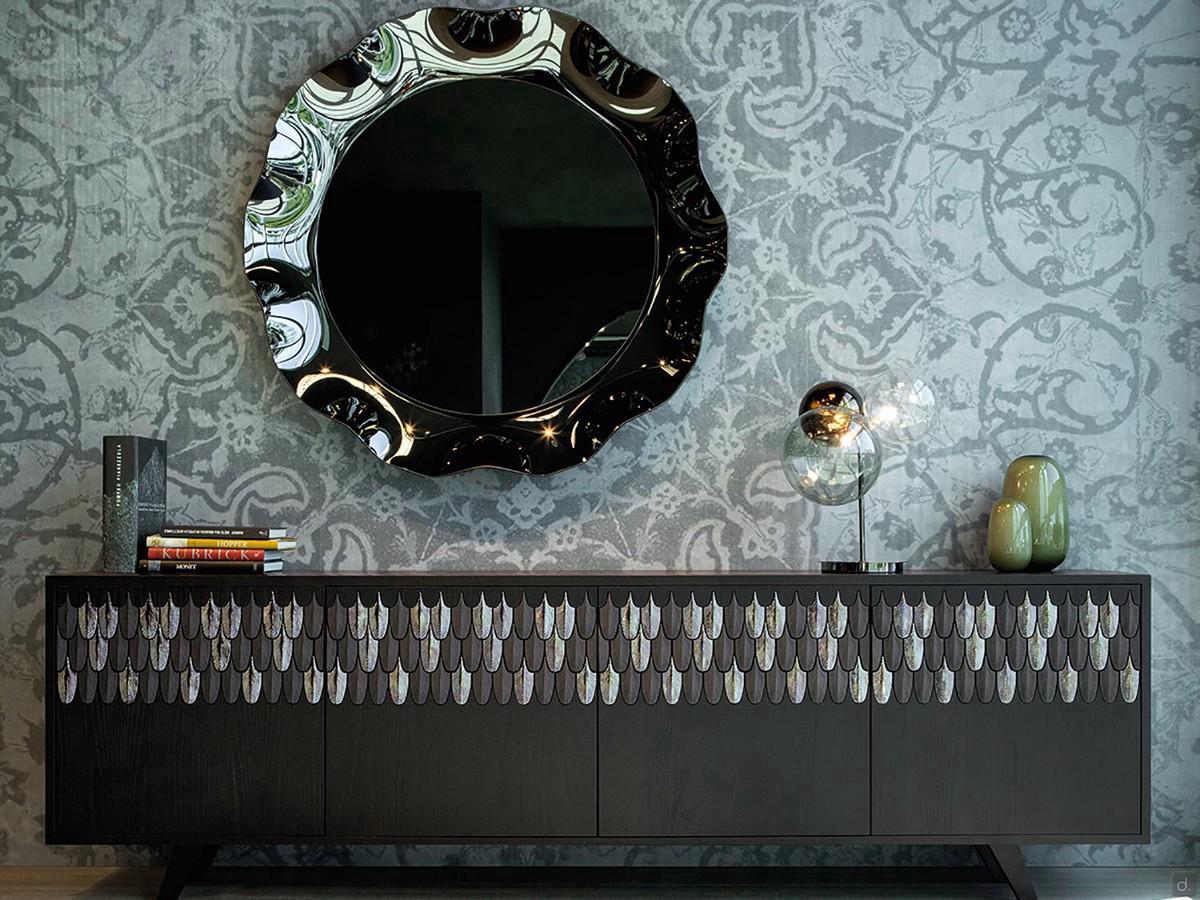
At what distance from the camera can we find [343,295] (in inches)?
88.1

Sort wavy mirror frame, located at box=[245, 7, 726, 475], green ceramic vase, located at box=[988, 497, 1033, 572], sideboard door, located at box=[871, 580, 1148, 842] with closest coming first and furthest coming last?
sideboard door, located at box=[871, 580, 1148, 842] → green ceramic vase, located at box=[988, 497, 1033, 572] → wavy mirror frame, located at box=[245, 7, 726, 475]

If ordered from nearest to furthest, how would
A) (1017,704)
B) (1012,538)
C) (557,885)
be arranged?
(1017,704)
(1012,538)
(557,885)

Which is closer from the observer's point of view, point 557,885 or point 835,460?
point 835,460

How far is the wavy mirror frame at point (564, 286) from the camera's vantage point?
2223 mm

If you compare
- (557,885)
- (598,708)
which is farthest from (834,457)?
(557,885)

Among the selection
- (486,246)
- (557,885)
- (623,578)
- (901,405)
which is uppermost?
(486,246)

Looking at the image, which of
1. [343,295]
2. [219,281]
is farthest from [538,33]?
[219,281]

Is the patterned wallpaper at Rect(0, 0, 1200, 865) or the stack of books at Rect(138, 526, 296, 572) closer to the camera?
the stack of books at Rect(138, 526, 296, 572)

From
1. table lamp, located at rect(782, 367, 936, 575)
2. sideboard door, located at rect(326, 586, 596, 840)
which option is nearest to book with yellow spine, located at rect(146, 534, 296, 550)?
sideboard door, located at rect(326, 586, 596, 840)

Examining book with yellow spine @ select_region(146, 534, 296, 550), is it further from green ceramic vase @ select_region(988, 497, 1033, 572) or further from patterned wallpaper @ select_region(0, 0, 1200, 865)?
green ceramic vase @ select_region(988, 497, 1033, 572)

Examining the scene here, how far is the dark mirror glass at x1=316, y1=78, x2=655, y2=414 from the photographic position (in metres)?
2.24

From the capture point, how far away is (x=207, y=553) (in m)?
1.99

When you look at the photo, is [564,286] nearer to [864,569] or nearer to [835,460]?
[835,460]

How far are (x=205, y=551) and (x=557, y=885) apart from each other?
972 millimetres
